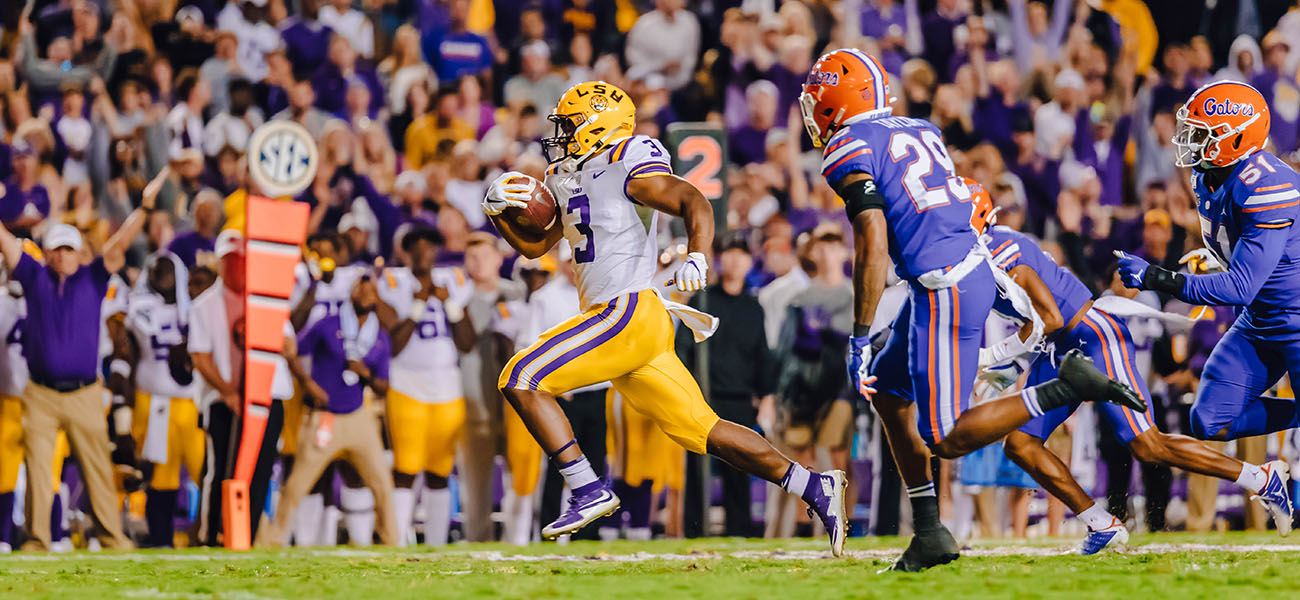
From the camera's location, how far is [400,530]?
382 inches

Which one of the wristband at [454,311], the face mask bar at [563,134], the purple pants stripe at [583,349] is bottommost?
the purple pants stripe at [583,349]

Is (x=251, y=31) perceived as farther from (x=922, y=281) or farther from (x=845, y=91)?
(x=922, y=281)

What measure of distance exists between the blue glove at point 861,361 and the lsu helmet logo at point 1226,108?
1.96 m

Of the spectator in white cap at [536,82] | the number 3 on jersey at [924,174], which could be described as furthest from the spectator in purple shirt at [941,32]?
the number 3 on jersey at [924,174]

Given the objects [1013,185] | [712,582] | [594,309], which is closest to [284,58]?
[1013,185]

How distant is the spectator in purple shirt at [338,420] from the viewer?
31.2ft

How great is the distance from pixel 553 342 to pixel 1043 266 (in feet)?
7.51

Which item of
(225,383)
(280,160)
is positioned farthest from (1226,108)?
(225,383)

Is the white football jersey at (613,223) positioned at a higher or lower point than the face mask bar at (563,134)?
lower

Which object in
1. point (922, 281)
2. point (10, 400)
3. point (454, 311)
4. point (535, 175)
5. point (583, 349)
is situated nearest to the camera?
point (922, 281)

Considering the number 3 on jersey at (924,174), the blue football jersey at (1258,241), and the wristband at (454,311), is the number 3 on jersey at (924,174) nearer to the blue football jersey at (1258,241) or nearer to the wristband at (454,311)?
the blue football jersey at (1258,241)

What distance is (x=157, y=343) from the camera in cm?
985

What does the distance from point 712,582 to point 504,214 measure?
74.1 inches

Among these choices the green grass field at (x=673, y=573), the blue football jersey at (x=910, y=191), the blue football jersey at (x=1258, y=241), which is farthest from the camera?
the blue football jersey at (x=1258, y=241)
